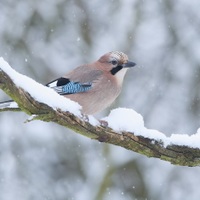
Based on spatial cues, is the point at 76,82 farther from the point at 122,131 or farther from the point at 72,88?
the point at 122,131

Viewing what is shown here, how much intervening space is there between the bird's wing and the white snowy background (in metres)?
3.71

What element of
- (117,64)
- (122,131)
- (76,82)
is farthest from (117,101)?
(122,131)

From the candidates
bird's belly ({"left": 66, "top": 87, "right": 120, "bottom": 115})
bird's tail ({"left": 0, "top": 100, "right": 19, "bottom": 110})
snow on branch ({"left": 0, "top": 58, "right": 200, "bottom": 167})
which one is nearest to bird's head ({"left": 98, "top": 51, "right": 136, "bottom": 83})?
bird's belly ({"left": 66, "top": 87, "right": 120, "bottom": 115})

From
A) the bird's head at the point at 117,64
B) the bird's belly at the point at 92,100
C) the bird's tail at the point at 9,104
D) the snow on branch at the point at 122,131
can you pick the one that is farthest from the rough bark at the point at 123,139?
the bird's head at the point at 117,64

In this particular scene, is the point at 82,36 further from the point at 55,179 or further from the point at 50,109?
the point at 50,109

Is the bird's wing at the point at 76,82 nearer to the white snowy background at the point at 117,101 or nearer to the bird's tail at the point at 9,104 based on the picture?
the bird's tail at the point at 9,104

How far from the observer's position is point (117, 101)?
417 inches

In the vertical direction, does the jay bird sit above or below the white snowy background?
above

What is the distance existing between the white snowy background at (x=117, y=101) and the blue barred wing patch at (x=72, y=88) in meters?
3.86

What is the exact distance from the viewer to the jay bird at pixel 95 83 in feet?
21.7

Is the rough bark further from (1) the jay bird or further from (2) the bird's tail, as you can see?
(1) the jay bird

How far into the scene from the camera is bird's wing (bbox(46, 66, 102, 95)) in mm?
6625

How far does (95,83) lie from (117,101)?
3.80m

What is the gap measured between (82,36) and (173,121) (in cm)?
213
